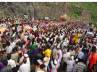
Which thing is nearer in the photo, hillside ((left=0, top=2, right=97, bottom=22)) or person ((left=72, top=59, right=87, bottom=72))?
person ((left=72, top=59, right=87, bottom=72))

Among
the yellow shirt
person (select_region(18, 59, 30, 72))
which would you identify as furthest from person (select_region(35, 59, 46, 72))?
the yellow shirt

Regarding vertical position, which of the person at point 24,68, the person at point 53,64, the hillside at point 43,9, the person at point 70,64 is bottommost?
the hillside at point 43,9

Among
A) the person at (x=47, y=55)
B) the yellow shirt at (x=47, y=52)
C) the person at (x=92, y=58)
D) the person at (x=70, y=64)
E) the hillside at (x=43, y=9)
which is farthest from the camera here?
the hillside at (x=43, y=9)

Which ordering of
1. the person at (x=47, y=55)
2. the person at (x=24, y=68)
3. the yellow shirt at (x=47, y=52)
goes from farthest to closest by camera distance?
the yellow shirt at (x=47, y=52) → the person at (x=47, y=55) → the person at (x=24, y=68)

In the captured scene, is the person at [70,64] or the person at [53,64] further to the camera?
the person at [70,64]

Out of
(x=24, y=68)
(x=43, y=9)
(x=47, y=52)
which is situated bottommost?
(x=43, y=9)

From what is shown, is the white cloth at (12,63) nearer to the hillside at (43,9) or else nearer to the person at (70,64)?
the person at (70,64)

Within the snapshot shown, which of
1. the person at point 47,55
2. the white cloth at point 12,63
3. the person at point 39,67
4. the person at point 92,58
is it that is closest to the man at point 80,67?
the person at point 92,58

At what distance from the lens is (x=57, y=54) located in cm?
1508

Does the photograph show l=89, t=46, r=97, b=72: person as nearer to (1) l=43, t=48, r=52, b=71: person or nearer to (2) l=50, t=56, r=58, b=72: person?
(2) l=50, t=56, r=58, b=72: person

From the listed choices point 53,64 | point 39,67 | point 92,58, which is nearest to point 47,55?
point 53,64

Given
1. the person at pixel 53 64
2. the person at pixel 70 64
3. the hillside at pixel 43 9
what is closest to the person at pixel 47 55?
the person at pixel 53 64

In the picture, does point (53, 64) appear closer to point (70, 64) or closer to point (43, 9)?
point (70, 64)

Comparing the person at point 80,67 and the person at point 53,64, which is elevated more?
the person at point 53,64
